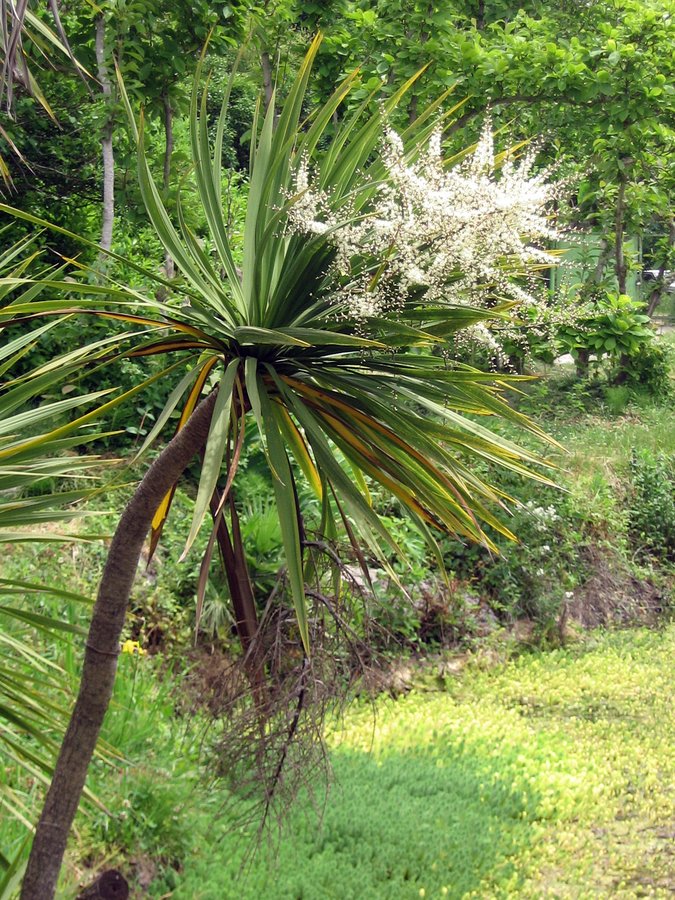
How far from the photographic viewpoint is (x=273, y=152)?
7.82ft

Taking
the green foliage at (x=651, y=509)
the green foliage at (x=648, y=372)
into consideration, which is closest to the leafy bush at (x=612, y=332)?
the green foliage at (x=648, y=372)

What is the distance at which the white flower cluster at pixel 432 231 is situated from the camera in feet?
5.96

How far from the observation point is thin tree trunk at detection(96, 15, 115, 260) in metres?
6.95

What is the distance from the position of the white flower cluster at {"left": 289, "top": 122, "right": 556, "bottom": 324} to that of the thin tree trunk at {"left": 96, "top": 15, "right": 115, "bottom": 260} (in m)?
5.17

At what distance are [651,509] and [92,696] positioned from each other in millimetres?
7078

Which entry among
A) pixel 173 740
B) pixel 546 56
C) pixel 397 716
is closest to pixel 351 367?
pixel 173 740

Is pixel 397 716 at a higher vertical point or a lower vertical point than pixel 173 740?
lower

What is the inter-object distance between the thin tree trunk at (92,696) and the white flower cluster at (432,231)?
491 mm

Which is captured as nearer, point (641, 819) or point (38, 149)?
point (641, 819)

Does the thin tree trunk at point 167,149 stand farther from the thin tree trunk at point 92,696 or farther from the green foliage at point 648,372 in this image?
the green foliage at point 648,372

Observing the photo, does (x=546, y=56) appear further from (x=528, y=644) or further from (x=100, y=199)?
(x=528, y=644)

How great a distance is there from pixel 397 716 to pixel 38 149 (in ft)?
16.6

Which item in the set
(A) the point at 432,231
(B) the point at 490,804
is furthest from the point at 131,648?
(A) the point at 432,231

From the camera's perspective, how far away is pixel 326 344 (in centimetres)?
213
